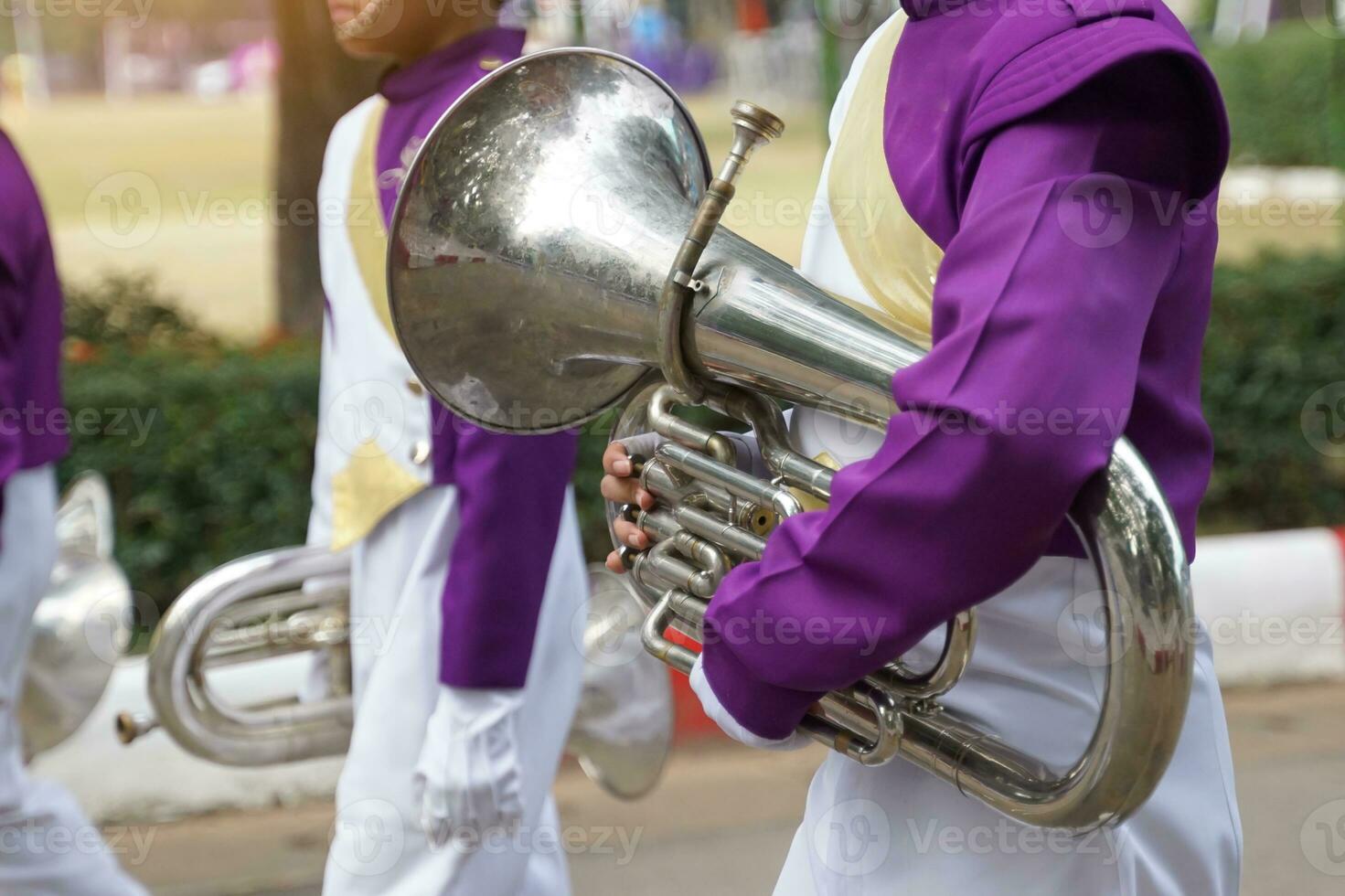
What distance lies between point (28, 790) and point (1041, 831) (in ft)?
6.83

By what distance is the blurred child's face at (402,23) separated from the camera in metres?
2.49

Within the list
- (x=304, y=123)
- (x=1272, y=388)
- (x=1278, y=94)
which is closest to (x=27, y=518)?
(x=304, y=123)

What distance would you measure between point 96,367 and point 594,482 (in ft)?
5.28

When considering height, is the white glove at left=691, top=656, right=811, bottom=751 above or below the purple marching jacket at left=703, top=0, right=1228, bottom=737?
below

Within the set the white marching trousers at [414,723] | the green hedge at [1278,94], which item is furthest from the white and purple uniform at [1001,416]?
the green hedge at [1278,94]

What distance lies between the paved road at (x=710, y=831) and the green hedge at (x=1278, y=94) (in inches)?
395

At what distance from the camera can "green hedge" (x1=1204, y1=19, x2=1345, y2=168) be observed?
13484mm

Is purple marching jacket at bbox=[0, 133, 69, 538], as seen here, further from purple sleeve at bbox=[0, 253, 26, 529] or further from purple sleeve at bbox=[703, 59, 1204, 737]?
purple sleeve at bbox=[703, 59, 1204, 737]

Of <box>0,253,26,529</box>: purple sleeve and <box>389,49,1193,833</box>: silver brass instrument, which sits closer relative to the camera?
<box>389,49,1193,833</box>: silver brass instrument

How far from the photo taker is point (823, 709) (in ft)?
4.94

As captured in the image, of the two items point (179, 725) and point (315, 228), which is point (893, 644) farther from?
point (315, 228)

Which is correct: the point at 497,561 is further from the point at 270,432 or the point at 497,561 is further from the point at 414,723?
the point at 270,432

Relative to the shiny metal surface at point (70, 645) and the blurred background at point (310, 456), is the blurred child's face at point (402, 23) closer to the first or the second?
the blurred background at point (310, 456)

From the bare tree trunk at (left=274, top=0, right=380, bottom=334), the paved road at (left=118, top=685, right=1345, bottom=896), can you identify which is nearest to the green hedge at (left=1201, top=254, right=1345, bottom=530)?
the paved road at (left=118, top=685, right=1345, bottom=896)
